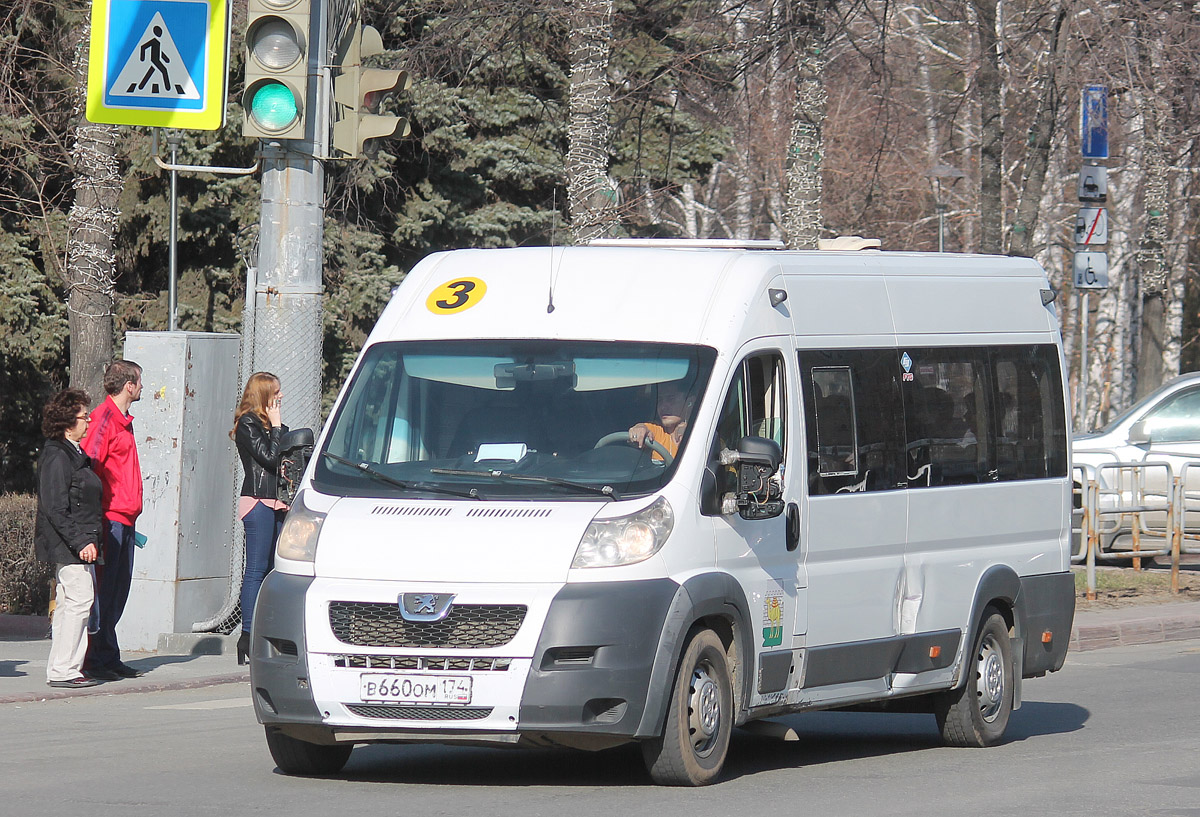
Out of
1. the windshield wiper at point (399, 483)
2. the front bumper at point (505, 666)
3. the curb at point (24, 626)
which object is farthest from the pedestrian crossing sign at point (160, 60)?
the front bumper at point (505, 666)

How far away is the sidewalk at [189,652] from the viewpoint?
1149 cm

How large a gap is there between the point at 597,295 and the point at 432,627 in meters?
1.87

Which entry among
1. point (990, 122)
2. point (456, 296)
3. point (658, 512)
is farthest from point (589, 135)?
point (658, 512)

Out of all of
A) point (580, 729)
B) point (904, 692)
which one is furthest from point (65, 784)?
point (904, 692)

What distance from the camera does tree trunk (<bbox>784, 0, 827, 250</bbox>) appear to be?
20984 millimetres

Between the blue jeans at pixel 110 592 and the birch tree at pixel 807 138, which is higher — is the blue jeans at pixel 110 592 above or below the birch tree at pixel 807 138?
below

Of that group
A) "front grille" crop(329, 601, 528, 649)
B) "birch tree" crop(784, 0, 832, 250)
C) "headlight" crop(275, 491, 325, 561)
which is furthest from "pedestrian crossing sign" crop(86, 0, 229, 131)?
"birch tree" crop(784, 0, 832, 250)

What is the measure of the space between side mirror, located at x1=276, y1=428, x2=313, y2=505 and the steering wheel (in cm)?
130

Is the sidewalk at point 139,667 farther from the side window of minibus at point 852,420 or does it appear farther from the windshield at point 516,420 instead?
the side window of minibus at point 852,420

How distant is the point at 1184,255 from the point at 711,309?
3838 cm

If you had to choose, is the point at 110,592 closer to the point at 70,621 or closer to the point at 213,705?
the point at 70,621

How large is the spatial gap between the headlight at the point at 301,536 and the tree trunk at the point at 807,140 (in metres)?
13.4

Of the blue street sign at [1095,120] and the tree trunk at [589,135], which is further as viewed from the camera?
the blue street sign at [1095,120]

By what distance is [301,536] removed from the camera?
7.95 m
